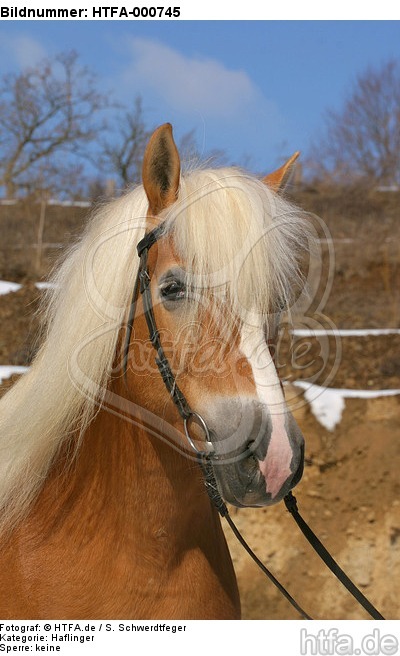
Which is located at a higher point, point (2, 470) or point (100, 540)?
point (2, 470)

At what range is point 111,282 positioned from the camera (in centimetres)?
221

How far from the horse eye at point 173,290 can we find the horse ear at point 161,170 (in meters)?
0.26

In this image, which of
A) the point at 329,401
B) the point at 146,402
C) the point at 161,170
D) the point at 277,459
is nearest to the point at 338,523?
the point at 329,401

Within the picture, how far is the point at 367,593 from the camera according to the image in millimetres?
5746

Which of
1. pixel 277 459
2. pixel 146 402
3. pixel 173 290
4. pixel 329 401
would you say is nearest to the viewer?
pixel 277 459

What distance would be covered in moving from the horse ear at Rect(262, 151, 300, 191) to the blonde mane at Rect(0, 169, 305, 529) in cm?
16

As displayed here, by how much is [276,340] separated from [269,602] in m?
4.32

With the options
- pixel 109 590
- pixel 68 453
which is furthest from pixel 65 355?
pixel 109 590

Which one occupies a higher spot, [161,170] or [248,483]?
[161,170]

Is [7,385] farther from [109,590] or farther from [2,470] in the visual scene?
[109,590]

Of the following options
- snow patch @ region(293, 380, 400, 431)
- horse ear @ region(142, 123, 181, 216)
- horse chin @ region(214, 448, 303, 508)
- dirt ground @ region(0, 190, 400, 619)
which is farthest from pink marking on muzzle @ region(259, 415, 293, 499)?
snow patch @ region(293, 380, 400, 431)

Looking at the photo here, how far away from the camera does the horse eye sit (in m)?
2.03

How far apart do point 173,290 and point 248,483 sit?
60 centimetres

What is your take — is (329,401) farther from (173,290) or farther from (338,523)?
(173,290)
